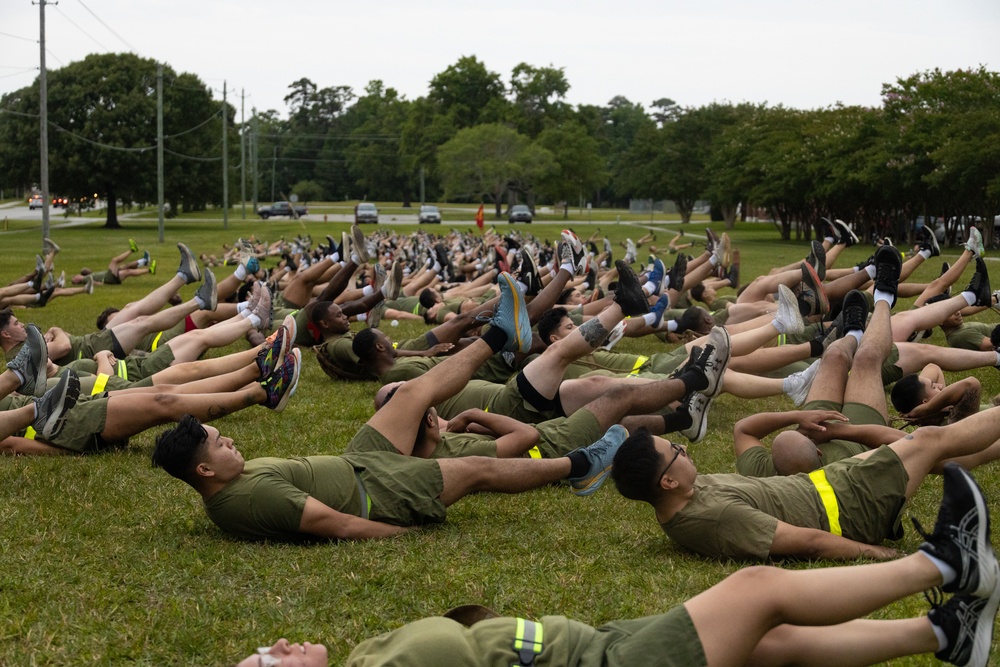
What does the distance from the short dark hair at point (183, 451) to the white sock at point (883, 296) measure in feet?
15.8

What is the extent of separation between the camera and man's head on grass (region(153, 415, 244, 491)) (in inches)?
226

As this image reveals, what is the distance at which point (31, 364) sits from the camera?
7363 mm

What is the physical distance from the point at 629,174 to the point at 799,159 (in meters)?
28.4

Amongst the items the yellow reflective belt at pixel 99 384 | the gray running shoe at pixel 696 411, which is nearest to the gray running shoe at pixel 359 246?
the yellow reflective belt at pixel 99 384

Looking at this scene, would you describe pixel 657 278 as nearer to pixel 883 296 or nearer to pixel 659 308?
pixel 659 308

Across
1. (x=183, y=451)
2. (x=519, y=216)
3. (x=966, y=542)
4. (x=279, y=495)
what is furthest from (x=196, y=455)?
(x=519, y=216)

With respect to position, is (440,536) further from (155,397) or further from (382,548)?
(155,397)

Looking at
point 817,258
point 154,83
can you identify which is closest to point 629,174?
point 154,83

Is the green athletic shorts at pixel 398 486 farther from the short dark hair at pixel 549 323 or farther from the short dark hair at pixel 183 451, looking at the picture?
the short dark hair at pixel 549 323

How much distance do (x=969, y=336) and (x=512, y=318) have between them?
18.7ft

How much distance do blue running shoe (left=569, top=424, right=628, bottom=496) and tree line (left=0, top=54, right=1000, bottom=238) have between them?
30.8 m

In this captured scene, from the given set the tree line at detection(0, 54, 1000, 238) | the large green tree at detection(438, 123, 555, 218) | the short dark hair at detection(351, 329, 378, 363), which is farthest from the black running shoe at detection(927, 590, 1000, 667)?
the large green tree at detection(438, 123, 555, 218)

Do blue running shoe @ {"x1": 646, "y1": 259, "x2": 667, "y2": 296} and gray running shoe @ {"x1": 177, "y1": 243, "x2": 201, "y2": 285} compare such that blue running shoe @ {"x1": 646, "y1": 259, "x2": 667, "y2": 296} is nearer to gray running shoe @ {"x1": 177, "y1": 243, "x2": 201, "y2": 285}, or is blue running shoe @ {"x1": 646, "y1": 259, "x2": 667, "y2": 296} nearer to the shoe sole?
the shoe sole

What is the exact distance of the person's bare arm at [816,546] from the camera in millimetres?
5438
